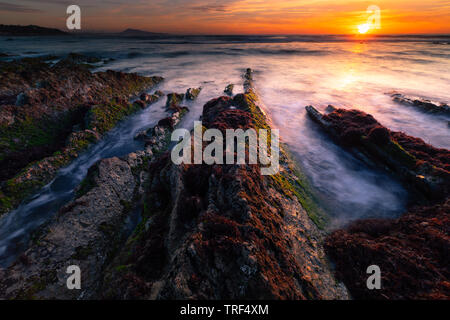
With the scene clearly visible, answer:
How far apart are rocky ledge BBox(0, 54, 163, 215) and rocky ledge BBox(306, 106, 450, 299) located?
18998 mm

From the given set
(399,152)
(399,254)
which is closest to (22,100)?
(399,254)

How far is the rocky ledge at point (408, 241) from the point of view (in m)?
7.31

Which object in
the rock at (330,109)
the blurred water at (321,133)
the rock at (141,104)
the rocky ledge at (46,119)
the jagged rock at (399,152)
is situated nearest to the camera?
the blurred water at (321,133)

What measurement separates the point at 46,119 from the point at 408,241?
31315 millimetres

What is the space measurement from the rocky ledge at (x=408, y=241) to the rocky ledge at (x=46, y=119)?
1900 centimetres

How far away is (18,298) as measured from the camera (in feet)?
24.9

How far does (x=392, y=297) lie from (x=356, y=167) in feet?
39.6

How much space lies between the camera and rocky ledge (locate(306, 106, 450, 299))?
731 centimetres

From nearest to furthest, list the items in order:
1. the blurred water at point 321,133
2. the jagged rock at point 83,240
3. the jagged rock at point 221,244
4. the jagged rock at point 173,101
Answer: the jagged rock at point 221,244
the jagged rock at point 83,240
the blurred water at point 321,133
the jagged rock at point 173,101

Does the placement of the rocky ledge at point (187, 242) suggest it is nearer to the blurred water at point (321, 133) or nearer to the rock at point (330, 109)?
the blurred water at point (321, 133)

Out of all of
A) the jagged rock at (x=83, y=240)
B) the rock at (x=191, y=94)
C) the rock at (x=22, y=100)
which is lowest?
the jagged rock at (x=83, y=240)

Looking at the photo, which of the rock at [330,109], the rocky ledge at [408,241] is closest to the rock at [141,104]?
the rock at [330,109]

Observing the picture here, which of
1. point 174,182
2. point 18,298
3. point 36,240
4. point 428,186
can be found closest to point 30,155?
point 36,240

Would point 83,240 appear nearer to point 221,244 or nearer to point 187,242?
point 187,242
